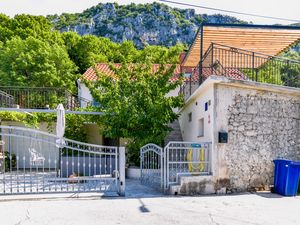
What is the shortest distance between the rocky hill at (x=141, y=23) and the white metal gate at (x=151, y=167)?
6189cm

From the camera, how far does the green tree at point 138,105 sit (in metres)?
13.3

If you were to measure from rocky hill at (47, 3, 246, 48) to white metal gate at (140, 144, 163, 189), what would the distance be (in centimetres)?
6189

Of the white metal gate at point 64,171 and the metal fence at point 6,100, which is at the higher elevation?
the metal fence at point 6,100

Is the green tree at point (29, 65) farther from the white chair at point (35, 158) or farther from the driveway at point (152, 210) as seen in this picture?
the driveway at point (152, 210)

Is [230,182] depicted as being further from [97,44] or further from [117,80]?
[97,44]

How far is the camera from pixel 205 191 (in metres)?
9.52

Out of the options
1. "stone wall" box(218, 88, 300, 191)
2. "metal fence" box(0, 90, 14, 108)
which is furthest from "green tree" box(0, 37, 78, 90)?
"stone wall" box(218, 88, 300, 191)

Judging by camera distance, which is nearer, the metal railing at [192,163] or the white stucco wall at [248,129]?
the metal railing at [192,163]

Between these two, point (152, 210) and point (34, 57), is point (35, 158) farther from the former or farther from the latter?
point (34, 57)

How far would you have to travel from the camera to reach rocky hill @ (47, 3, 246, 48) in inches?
2933

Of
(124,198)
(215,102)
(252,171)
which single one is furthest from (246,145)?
(124,198)

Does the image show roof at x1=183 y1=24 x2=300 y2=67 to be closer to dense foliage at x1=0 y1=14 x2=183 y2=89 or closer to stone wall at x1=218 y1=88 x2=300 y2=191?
stone wall at x1=218 y1=88 x2=300 y2=191

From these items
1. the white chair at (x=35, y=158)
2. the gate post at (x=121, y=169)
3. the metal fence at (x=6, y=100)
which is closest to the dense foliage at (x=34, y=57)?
the metal fence at (x=6, y=100)

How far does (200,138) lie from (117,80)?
17.0ft
